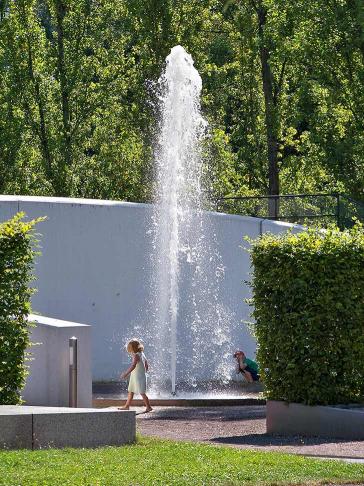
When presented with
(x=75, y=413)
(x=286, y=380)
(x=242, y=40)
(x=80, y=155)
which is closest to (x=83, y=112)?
(x=80, y=155)

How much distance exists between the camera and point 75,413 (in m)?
12.2

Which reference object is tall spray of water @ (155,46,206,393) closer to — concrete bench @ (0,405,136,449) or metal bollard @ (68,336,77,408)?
metal bollard @ (68,336,77,408)

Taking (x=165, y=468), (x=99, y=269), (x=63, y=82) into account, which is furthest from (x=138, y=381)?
(x=63, y=82)

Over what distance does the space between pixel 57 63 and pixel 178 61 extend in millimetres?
10892

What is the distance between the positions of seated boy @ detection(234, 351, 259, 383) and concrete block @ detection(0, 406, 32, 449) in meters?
11.0

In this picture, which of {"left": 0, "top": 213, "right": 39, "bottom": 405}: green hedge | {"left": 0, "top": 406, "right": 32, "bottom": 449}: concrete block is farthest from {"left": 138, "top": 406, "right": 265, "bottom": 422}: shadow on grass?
{"left": 0, "top": 406, "right": 32, "bottom": 449}: concrete block

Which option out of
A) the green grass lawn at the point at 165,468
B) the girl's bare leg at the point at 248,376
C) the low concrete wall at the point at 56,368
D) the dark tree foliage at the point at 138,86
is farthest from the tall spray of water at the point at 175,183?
the green grass lawn at the point at 165,468

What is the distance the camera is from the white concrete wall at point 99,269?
23406 mm

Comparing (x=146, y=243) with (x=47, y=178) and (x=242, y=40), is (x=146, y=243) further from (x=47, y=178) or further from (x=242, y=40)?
(x=242, y=40)

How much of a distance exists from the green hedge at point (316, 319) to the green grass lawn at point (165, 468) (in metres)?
3.45

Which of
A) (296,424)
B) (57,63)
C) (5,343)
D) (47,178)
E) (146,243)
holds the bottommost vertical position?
(296,424)

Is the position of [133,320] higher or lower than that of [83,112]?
lower

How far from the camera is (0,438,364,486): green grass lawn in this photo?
9.70 m

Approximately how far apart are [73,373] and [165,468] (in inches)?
232
